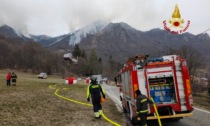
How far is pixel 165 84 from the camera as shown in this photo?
1206 centimetres

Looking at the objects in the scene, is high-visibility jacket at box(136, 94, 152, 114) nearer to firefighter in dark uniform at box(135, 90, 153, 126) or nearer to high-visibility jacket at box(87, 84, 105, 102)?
firefighter in dark uniform at box(135, 90, 153, 126)

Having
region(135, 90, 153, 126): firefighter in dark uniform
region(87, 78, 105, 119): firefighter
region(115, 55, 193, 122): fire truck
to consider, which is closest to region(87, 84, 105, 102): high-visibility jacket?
region(87, 78, 105, 119): firefighter

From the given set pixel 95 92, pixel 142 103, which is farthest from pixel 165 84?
pixel 95 92

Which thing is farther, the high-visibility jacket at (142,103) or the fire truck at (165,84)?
the fire truck at (165,84)

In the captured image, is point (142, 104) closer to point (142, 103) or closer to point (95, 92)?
point (142, 103)

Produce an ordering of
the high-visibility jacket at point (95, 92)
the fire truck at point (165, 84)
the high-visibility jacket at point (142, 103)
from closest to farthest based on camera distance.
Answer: the high-visibility jacket at point (142, 103) → the fire truck at point (165, 84) → the high-visibility jacket at point (95, 92)

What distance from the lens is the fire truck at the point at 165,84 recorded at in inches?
447

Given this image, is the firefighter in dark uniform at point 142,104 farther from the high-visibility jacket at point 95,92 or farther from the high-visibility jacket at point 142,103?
the high-visibility jacket at point 95,92

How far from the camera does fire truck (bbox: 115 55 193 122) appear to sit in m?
11.4

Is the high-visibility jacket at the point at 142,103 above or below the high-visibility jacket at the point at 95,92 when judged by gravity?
below

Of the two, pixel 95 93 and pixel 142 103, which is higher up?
pixel 95 93

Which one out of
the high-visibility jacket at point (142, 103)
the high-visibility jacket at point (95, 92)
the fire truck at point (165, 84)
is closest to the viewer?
the high-visibility jacket at point (142, 103)

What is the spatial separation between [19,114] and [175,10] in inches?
374

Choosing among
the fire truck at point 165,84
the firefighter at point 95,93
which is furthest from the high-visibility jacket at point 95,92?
the fire truck at point 165,84
